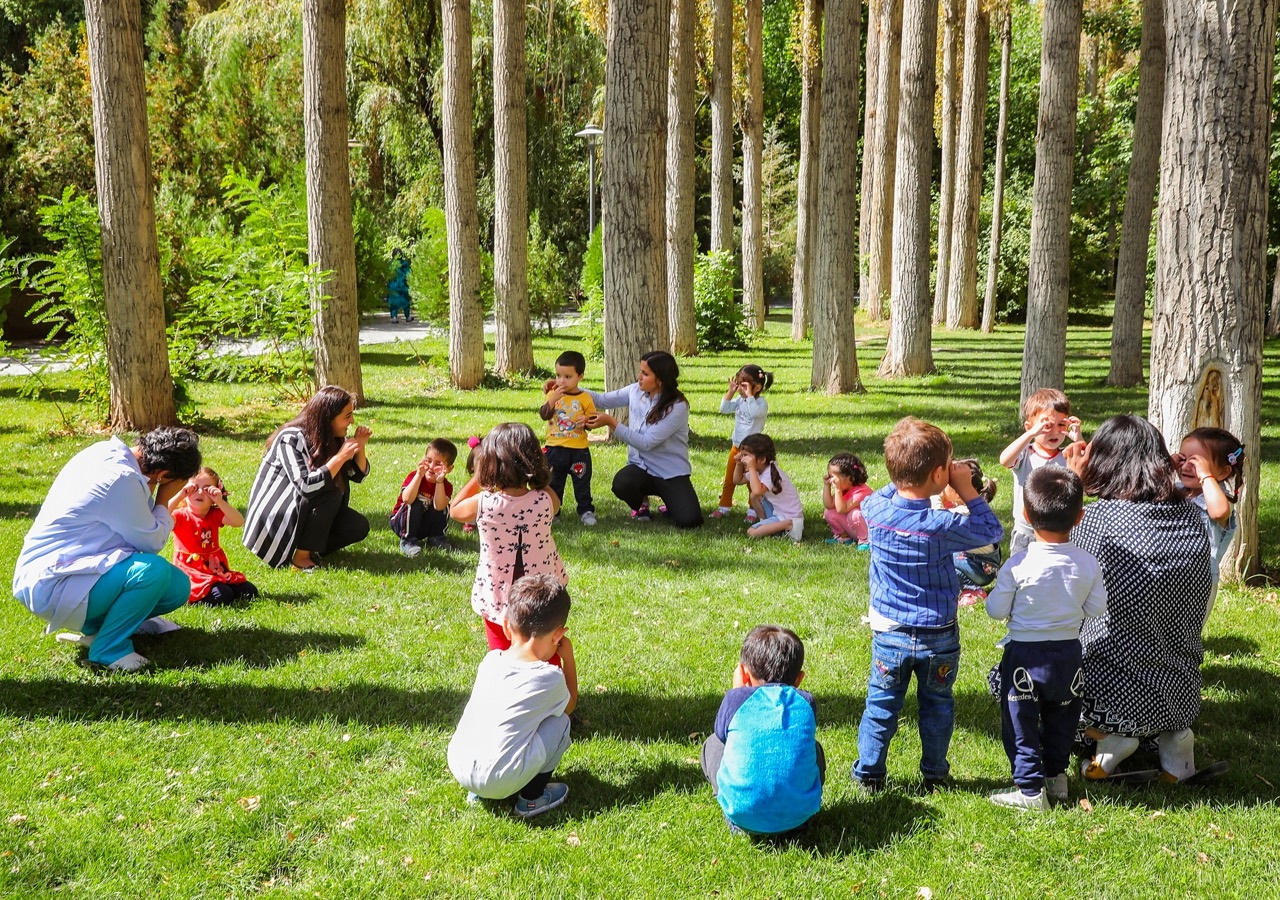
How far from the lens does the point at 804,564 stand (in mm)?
7199

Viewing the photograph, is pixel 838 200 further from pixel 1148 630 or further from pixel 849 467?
pixel 1148 630

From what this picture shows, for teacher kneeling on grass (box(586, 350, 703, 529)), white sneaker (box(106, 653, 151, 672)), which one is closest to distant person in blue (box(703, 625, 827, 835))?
white sneaker (box(106, 653, 151, 672))

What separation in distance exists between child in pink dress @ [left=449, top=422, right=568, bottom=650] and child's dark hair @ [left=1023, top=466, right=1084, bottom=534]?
6.64ft

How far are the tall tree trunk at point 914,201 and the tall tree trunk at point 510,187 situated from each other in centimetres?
595

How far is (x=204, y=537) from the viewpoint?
A: 240 inches

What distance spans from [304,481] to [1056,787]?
463 cm

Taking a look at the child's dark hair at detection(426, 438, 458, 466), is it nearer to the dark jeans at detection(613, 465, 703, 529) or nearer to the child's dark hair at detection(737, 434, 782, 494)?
the dark jeans at detection(613, 465, 703, 529)

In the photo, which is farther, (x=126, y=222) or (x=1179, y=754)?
(x=126, y=222)

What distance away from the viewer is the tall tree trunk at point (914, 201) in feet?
50.5

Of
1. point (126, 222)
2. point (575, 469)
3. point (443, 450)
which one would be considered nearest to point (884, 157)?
point (126, 222)

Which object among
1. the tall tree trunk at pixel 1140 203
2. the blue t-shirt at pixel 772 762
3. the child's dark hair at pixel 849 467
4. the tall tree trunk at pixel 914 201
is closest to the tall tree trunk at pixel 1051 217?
the tall tree trunk at pixel 1140 203

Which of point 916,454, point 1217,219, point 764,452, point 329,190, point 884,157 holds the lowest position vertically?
point 764,452

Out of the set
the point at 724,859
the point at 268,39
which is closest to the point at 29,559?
the point at 724,859

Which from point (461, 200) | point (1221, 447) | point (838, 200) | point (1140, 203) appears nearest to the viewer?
point (1221, 447)
